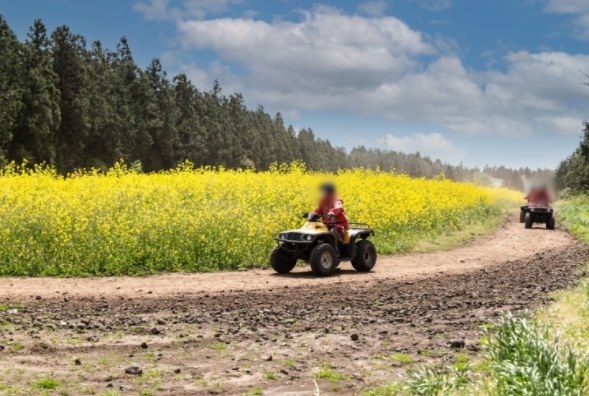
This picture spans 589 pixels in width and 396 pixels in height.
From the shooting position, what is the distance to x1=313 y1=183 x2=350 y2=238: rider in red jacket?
1548 centimetres

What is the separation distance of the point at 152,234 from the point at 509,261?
996 cm

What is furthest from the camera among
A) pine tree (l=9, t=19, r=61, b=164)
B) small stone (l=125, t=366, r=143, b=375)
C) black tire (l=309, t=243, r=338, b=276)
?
pine tree (l=9, t=19, r=61, b=164)

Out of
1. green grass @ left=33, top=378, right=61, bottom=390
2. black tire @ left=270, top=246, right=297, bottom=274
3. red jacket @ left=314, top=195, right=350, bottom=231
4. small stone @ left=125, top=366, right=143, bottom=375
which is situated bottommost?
green grass @ left=33, top=378, right=61, bottom=390

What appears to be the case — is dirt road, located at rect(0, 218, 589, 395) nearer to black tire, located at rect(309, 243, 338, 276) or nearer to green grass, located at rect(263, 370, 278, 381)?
green grass, located at rect(263, 370, 278, 381)

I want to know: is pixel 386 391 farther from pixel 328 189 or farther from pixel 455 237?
pixel 455 237

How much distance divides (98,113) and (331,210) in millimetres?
42658

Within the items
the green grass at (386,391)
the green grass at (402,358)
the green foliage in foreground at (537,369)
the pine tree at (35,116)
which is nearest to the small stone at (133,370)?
the green grass at (386,391)

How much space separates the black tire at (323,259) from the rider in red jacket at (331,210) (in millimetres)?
659

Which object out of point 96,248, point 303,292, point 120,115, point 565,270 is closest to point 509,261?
point 565,270

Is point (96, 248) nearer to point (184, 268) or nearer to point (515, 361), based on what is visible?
point (184, 268)

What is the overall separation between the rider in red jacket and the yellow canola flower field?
2.25 meters

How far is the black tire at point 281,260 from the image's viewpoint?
→ 15.4 meters

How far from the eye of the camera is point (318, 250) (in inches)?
582

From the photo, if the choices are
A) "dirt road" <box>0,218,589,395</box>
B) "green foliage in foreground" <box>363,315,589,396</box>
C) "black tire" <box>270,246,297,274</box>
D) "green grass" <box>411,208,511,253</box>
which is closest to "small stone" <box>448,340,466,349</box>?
"dirt road" <box>0,218,589,395</box>
